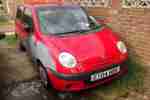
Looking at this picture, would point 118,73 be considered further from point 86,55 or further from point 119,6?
point 119,6

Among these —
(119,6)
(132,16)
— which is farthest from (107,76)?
(119,6)

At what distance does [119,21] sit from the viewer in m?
5.07

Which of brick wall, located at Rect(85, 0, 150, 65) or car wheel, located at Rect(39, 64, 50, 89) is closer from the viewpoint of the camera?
car wheel, located at Rect(39, 64, 50, 89)

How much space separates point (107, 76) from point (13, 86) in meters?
2.02

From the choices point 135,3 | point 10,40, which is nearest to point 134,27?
point 135,3

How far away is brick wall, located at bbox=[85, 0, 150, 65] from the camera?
177 inches

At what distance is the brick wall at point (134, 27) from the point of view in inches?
177

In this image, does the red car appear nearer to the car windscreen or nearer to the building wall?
the car windscreen

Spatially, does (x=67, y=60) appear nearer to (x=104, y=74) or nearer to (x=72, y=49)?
(x=72, y=49)

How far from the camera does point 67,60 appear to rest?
336cm

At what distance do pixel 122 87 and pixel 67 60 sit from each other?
1.34 metres

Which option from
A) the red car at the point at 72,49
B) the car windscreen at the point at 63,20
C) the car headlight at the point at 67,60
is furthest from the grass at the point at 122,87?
the car windscreen at the point at 63,20

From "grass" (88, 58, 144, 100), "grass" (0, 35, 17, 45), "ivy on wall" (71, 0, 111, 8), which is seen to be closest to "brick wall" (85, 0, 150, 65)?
"ivy on wall" (71, 0, 111, 8)

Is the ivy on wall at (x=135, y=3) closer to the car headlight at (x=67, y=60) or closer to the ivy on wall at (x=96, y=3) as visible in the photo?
the ivy on wall at (x=96, y=3)
